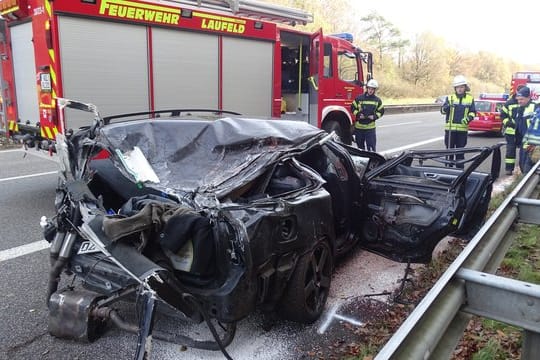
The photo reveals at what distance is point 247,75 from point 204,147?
5.47 meters

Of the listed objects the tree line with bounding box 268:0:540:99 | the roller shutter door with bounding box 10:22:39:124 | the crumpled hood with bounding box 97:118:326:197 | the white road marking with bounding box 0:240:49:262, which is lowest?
the white road marking with bounding box 0:240:49:262

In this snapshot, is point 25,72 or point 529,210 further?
point 25,72

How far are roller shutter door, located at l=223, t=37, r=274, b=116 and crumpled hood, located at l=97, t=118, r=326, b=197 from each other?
4743mm

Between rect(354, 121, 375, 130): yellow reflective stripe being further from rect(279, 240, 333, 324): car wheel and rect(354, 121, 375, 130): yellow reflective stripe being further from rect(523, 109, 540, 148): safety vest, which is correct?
rect(279, 240, 333, 324): car wheel

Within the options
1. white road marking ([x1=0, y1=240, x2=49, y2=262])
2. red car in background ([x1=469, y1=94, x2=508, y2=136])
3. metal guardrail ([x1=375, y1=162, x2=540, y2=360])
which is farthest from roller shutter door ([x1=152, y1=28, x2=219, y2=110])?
red car in background ([x1=469, y1=94, x2=508, y2=136])

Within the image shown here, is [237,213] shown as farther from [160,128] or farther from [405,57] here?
[405,57]

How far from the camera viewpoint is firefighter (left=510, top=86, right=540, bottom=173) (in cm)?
843

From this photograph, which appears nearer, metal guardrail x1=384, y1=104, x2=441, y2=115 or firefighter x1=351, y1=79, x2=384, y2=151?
firefighter x1=351, y1=79, x2=384, y2=151

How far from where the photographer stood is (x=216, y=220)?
8.11ft

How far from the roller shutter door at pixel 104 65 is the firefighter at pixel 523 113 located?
675 centimetres

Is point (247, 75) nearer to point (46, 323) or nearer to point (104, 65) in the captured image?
point (104, 65)

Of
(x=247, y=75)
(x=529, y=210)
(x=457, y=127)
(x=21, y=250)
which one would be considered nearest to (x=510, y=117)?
(x=457, y=127)

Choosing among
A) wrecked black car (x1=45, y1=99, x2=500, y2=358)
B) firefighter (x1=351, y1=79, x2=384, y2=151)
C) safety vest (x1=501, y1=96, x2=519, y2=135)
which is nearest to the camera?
wrecked black car (x1=45, y1=99, x2=500, y2=358)

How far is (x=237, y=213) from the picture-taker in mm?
2484
